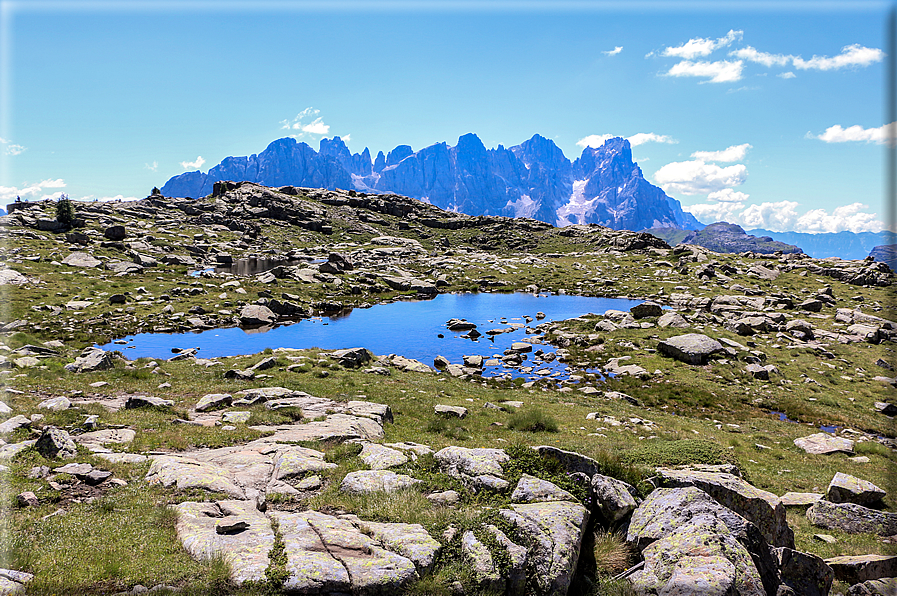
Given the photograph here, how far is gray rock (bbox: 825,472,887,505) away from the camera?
14539mm

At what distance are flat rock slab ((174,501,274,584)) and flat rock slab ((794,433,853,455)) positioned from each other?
28454 mm

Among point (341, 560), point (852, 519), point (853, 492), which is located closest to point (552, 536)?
point (341, 560)

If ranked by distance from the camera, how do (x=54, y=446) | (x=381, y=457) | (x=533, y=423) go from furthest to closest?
(x=533, y=423)
(x=381, y=457)
(x=54, y=446)

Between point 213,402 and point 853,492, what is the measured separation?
28109 millimetres

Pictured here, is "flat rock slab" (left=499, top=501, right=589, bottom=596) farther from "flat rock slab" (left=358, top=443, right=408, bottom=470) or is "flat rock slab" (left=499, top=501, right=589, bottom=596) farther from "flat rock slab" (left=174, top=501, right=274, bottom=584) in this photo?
"flat rock slab" (left=174, top=501, right=274, bottom=584)

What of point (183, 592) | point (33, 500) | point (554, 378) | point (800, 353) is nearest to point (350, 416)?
point (33, 500)

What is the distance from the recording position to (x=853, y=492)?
573 inches

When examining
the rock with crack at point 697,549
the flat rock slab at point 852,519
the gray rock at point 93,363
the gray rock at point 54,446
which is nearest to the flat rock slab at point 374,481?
the rock with crack at point 697,549

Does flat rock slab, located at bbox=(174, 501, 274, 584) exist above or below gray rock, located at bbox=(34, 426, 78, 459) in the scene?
above

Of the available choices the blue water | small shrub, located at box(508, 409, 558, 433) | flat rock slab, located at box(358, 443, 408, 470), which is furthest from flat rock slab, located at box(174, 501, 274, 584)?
the blue water

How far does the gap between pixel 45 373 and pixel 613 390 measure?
134ft

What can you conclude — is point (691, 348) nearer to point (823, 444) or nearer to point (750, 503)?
point (823, 444)

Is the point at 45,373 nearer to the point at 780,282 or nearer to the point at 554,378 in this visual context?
the point at 554,378

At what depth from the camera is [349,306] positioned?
6988 centimetres
